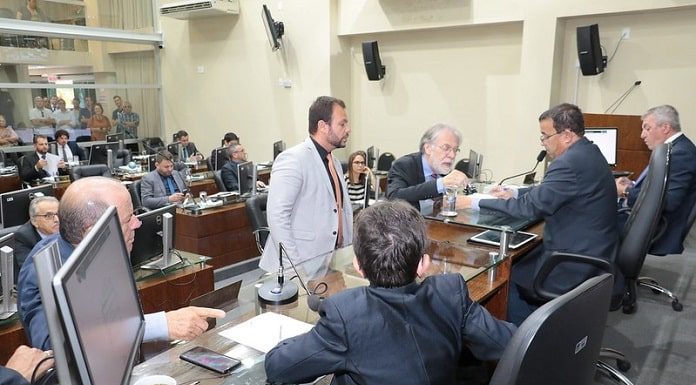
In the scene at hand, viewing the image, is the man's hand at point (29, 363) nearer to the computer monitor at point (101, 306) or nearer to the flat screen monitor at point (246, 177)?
the computer monitor at point (101, 306)

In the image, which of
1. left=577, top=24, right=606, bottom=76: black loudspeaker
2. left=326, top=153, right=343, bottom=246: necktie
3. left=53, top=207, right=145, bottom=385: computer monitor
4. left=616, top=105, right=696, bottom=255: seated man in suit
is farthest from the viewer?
left=577, top=24, right=606, bottom=76: black loudspeaker

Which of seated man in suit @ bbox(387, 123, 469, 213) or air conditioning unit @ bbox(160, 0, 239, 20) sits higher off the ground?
air conditioning unit @ bbox(160, 0, 239, 20)

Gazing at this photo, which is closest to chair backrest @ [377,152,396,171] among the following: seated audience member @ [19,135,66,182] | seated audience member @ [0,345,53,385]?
seated audience member @ [19,135,66,182]

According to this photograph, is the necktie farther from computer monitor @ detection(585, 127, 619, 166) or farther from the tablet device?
computer monitor @ detection(585, 127, 619, 166)

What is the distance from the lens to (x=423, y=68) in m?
7.75

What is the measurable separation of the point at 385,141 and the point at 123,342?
7396 mm

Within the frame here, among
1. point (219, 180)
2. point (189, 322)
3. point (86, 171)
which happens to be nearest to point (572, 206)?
point (189, 322)

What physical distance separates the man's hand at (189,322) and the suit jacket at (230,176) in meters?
4.12

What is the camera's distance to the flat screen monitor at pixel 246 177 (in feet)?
16.0

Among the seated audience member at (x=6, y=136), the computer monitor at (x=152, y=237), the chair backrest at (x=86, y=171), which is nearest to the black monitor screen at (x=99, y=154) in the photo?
the chair backrest at (x=86, y=171)

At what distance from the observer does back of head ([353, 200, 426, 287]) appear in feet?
3.89

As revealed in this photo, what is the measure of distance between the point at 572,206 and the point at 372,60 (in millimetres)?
5672

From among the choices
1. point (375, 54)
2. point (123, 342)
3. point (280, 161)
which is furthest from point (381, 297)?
point (375, 54)

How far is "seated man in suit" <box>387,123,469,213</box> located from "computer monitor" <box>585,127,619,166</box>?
2.95 metres
